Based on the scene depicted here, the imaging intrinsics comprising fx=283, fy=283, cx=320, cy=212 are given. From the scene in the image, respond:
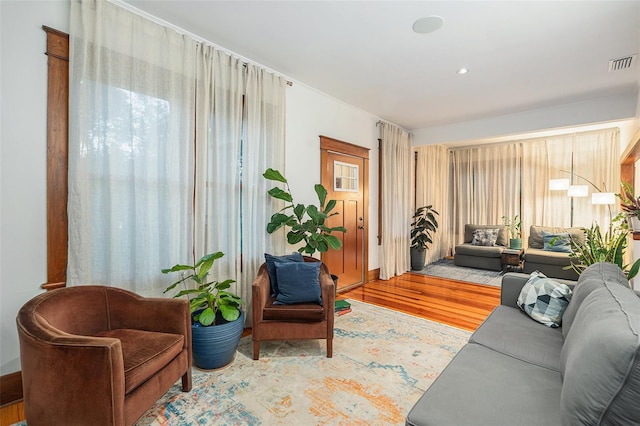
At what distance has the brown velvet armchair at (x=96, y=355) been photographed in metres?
1.32

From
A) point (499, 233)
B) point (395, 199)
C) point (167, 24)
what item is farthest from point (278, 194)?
point (499, 233)

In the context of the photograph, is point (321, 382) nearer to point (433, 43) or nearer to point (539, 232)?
point (433, 43)

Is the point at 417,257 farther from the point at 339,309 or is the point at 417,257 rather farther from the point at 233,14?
the point at 233,14

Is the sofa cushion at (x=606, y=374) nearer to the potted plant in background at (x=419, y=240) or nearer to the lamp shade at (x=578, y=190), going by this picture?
the potted plant in background at (x=419, y=240)

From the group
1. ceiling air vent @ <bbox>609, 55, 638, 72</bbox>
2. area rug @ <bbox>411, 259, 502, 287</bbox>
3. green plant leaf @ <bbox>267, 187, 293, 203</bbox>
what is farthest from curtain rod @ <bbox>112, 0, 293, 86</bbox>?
area rug @ <bbox>411, 259, 502, 287</bbox>

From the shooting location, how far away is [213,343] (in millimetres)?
2148

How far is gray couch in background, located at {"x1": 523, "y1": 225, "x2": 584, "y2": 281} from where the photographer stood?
16.0 feet

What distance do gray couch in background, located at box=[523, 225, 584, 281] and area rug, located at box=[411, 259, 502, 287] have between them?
581 mm

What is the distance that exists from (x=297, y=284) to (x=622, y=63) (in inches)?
159

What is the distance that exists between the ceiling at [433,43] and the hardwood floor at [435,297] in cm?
282

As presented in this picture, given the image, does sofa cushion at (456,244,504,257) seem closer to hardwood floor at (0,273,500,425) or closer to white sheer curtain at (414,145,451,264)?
white sheer curtain at (414,145,451,264)

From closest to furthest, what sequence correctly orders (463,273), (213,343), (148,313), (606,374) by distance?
(606,374) → (148,313) → (213,343) → (463,273)

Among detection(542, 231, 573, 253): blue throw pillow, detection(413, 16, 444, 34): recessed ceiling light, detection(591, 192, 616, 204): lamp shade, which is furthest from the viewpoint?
detection(542, 231, 573, 253): blue throw pillow

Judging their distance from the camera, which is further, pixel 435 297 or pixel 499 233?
pixel 499 233
